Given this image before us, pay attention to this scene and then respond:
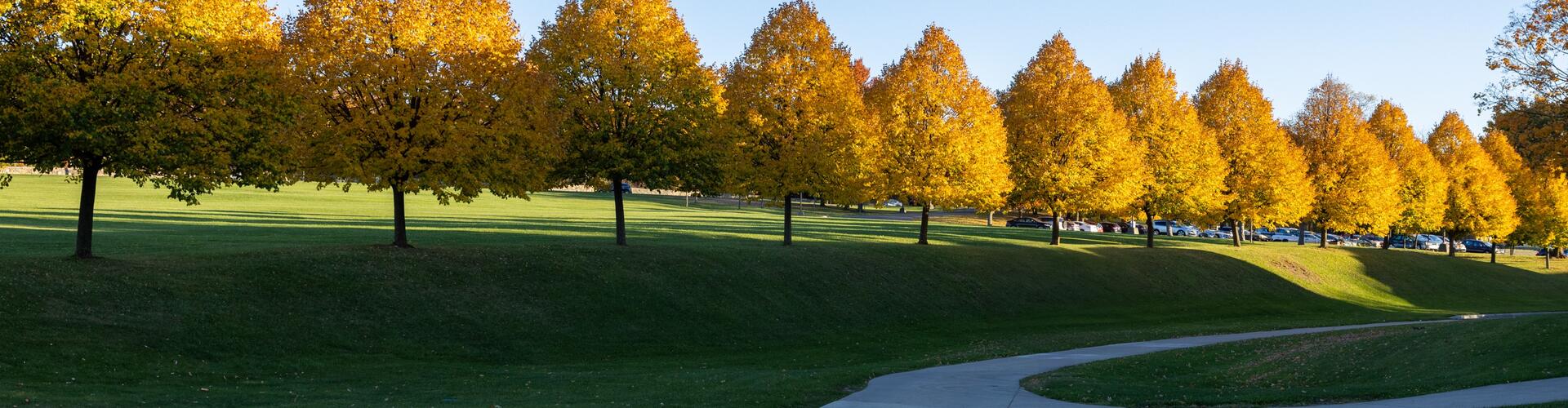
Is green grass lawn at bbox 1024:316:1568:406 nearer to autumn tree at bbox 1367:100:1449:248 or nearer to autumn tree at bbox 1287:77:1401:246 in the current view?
autumn tree at bbox 1287:77:1401:246

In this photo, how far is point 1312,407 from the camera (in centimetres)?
1488

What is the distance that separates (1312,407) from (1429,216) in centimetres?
6784

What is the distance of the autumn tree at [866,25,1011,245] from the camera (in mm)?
46281

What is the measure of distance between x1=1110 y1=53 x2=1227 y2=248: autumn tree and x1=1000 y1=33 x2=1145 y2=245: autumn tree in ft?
15.1

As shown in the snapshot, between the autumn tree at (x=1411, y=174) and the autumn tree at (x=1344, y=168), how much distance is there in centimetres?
349

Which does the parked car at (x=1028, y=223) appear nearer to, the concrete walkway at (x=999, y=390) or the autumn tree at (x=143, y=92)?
the concrete walkway at (x=999, y=390)

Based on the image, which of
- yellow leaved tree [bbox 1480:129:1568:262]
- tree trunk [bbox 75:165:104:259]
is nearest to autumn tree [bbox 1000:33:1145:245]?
tree trunk [bbox 75:165:104:259]

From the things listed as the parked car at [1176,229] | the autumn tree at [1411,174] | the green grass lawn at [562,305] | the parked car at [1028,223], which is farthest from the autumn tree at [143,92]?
the parked car at [1176,229]

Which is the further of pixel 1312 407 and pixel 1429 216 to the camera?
pixel 1429 216

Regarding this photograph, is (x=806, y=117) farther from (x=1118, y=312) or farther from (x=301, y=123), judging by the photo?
(x=301, y=123)

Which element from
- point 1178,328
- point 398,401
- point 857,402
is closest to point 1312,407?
point 857,402

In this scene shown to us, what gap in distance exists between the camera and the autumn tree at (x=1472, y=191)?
74.3 meters

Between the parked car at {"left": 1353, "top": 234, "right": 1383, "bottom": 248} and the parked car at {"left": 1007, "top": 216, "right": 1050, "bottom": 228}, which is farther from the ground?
the parked car at {"left": 1007, "top": 216, "right": 1050, "bottom": 228}

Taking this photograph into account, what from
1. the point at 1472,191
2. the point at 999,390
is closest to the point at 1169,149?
the point at 1472,191
